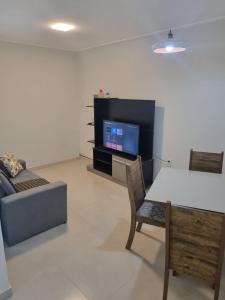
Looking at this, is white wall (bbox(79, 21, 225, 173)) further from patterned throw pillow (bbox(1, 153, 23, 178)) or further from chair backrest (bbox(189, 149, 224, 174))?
patterned throw pillow (bbox(1, 153, 23, 178))

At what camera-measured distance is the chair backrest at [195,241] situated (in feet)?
4.92

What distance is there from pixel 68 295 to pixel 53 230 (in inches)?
38.0

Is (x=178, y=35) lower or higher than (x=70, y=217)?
higher

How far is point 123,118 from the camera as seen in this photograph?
432cm

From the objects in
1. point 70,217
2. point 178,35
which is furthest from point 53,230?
point 178,35

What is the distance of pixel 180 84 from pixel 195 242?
8.26ft

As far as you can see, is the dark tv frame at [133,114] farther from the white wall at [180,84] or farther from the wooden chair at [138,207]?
the wooden chair at [138,207]

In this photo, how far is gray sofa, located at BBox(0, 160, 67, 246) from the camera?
7.95 ft

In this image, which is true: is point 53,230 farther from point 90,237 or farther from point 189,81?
point 189,81

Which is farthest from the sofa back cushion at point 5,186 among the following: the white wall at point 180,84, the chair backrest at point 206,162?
the white wall at point 180,84

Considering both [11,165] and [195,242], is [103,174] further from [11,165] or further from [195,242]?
[195,242]

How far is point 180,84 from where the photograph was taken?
3459mm

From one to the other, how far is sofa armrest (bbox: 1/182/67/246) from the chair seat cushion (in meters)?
1.01

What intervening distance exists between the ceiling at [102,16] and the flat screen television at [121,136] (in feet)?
4.87
